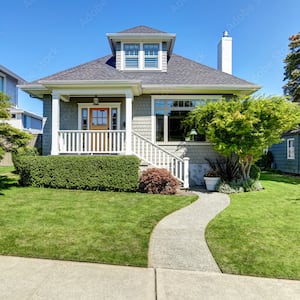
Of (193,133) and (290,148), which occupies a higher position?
(193,133)

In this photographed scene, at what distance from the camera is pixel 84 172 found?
8.75 m

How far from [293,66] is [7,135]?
82.4ft

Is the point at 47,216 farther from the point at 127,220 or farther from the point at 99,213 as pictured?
the point at 127,220

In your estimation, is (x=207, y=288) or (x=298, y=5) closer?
(x=207, y=288)

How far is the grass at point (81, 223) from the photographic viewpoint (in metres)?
3.83

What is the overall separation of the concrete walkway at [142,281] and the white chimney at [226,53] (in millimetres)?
12338

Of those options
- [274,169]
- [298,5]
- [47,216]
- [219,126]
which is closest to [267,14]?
[298,5]

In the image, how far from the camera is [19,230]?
4660 mm

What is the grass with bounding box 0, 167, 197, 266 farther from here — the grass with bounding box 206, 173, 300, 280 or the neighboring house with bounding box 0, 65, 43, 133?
the neighboring house with bounding box 0, 65, 43, 133

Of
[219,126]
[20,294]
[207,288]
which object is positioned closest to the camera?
[20,294]

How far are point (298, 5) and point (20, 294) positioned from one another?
43.3 ft

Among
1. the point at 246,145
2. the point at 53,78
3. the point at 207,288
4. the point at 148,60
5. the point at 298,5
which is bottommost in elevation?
the point at 207,288

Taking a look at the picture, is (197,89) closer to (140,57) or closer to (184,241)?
(140,57)

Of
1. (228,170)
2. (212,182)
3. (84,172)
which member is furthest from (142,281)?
(228,170)
